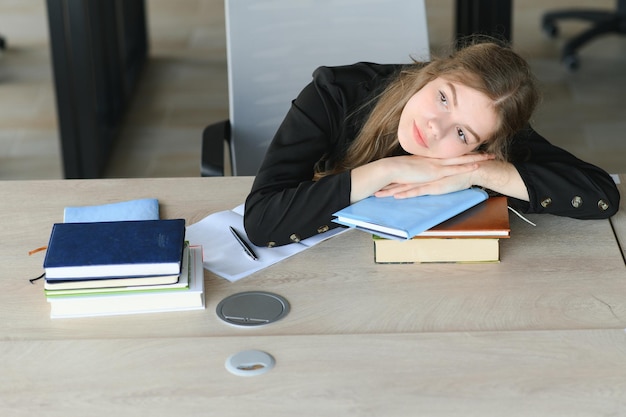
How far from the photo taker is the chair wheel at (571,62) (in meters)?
4.31

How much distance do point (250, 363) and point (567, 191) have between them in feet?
2.41

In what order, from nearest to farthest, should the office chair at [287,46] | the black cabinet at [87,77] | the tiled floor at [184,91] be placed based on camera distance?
the office chair at [287,46]
the black cabinet at [87,77]
the tiled floor at [184,91]

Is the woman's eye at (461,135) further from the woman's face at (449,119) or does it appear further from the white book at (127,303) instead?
the white book at (127,303)

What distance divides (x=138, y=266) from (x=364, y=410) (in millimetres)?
429

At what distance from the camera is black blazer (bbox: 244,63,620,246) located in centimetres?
171

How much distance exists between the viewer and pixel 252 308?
5.00 feet

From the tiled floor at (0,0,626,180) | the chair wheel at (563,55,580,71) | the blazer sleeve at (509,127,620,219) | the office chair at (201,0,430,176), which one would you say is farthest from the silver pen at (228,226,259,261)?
the chair wheel at (563,55,580,71)

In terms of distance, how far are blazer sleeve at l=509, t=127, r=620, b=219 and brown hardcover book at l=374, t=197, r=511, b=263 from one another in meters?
0.16

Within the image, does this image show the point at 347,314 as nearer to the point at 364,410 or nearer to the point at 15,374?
the point at 364,410

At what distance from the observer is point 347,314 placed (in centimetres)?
150

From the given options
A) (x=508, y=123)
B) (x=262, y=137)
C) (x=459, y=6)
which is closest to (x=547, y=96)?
(x=459, y=6)

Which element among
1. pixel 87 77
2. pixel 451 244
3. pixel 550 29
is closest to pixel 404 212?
pixel 451 244

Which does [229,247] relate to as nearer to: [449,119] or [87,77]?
[449,119]

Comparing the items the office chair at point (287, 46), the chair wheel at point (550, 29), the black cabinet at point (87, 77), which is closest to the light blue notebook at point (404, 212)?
the office chair at point (287, 46)
